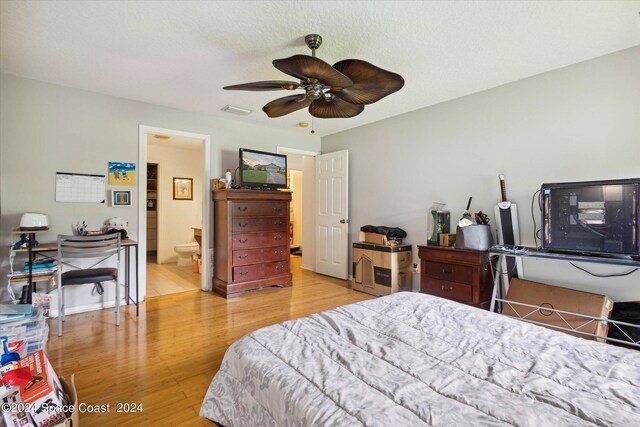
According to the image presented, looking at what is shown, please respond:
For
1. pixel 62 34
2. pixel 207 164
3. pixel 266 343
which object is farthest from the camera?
pixel 207 164

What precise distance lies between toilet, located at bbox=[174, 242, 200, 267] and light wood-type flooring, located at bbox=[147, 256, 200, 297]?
0.16 m

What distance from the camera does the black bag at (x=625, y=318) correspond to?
8.02ft

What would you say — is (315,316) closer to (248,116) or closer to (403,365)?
(403,365)

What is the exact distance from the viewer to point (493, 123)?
135 inches

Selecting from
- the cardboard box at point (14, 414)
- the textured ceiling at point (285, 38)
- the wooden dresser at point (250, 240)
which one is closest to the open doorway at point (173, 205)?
the wooden dresser at point (250, 240)

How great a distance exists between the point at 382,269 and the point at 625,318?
90.9 inches

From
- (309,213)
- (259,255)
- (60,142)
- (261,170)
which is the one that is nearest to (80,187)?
(60,142)

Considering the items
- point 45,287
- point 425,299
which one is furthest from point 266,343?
point 45,287

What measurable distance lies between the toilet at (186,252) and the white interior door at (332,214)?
8.15 ft

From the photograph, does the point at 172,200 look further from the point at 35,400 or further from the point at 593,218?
the point at 593,218

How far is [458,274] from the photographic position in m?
3.23

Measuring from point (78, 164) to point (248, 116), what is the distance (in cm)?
211

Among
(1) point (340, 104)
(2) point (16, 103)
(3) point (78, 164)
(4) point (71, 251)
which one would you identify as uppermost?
(2) point (16, 103)

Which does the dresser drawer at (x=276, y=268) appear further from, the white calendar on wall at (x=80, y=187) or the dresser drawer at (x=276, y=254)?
the white calendar on wall at (x=80, y=187)
